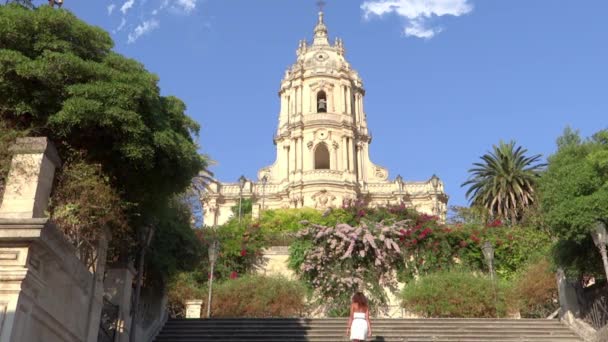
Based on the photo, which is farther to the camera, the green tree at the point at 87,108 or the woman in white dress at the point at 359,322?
the woman in white dress at the point at 359,322

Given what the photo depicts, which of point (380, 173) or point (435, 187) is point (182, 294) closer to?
point (435, 187)

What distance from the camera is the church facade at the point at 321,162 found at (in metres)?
46.5

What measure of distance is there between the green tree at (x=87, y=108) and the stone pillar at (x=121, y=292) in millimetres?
1828

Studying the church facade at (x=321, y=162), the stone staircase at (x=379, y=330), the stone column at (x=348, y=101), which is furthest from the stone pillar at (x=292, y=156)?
the stone staircase at (x=379, y=330)

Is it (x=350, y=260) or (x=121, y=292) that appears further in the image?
(x=350, y=260)

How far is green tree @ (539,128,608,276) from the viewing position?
12.6m

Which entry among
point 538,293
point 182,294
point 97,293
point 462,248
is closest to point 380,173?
point 462,248

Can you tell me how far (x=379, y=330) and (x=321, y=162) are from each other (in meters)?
36.7

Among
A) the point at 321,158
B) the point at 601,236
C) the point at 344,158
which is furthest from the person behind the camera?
the point at 321,158

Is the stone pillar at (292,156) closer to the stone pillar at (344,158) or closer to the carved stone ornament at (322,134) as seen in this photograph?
the carved stone ornament at (322,134)

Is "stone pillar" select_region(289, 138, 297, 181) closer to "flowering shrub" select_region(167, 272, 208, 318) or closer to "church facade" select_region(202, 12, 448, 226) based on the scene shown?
"church facade" select_region(202, 12, 448, 226)

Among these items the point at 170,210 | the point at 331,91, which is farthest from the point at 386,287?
the point at 331,91

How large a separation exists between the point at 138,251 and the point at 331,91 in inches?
1583

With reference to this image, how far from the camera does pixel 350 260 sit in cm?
2547
